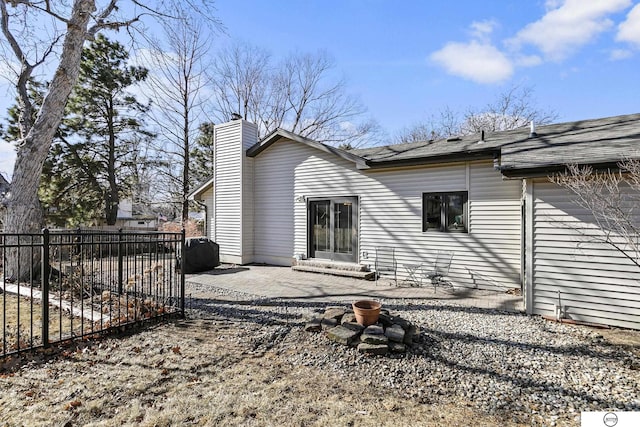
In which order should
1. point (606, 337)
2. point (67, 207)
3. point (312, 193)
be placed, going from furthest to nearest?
1. point (67, 207)
2. point (312, 193)
3. point (606, 337)

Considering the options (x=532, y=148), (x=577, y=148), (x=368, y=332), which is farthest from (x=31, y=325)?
(x=577, y=148)

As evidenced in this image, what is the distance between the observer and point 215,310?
18.7 feet

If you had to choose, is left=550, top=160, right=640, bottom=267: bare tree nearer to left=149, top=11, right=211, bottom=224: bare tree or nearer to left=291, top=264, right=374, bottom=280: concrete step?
left=291, top=264, right=374, bottom=280: concrete step

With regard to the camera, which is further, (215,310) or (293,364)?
(215,310)

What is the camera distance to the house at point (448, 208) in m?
4.93

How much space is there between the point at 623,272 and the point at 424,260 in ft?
12.3

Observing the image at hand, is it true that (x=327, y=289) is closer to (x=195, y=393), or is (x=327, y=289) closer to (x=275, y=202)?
(x=275, y=202)

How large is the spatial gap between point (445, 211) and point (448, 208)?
0.10m

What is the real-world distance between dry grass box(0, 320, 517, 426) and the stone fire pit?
65 centimetres

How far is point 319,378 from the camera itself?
10.9 ft

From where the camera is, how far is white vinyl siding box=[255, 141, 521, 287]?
23.0ft

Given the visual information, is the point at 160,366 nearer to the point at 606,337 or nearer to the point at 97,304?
the point at 97,304

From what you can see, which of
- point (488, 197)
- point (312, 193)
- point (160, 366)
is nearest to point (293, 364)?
point (160, 366)

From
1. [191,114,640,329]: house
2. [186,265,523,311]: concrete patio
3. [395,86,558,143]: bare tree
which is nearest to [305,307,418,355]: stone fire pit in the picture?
[186,265,523,311]: concrete patio
